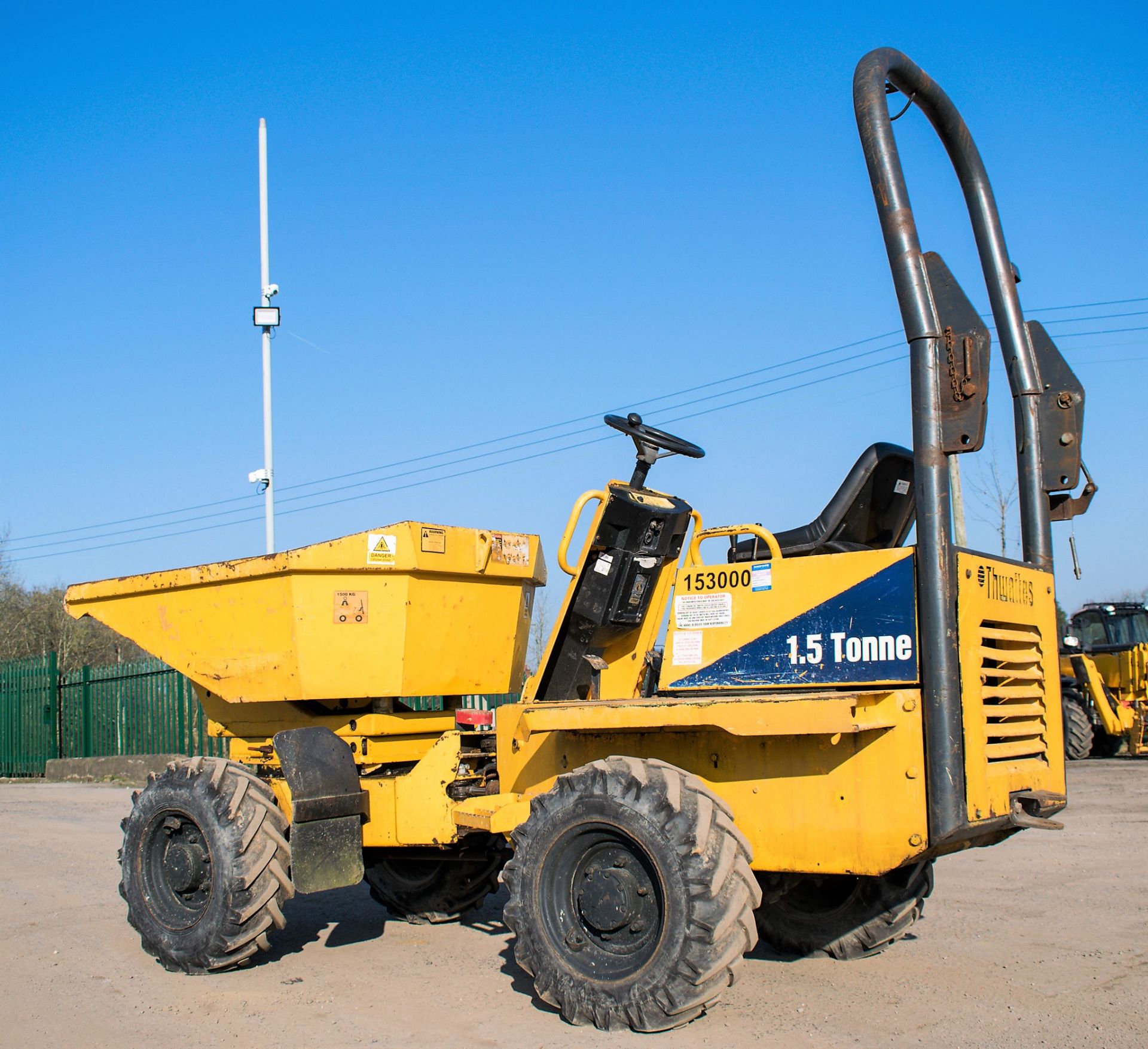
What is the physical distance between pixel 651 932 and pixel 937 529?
6.45 ft

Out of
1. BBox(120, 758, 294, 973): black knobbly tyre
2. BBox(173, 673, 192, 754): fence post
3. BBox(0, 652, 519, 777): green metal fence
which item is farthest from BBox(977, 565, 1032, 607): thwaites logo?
BBox(173, 673, 192, 754): fence post

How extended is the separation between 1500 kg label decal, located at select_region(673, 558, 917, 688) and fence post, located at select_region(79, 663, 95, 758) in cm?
1684

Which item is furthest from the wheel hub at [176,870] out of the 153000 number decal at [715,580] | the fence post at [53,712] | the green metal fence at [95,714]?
the fence post at [53,712]

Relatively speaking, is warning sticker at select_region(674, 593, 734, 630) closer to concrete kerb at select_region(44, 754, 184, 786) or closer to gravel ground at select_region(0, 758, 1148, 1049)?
gravel ground at select_region(0, 758, 1148, 1049)

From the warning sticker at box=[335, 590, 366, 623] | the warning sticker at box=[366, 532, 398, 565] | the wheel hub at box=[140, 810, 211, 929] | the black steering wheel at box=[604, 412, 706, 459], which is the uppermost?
the black steering wheel at box=[604, 412, 706, 459]

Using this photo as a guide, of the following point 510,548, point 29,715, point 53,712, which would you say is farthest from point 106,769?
point 510,548

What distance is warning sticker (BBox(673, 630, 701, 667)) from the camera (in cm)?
523

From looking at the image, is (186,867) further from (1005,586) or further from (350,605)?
(1005,586)

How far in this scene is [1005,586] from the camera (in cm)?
490

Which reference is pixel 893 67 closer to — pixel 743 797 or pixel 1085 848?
pixel 743 797

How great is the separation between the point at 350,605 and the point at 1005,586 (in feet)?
10.9

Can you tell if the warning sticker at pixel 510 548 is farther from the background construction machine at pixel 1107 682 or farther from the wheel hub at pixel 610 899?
the background construction machine at pixel 1107 682

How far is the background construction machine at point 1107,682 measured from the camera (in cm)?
1766

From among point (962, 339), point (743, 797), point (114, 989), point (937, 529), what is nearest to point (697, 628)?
point (743, 797)
